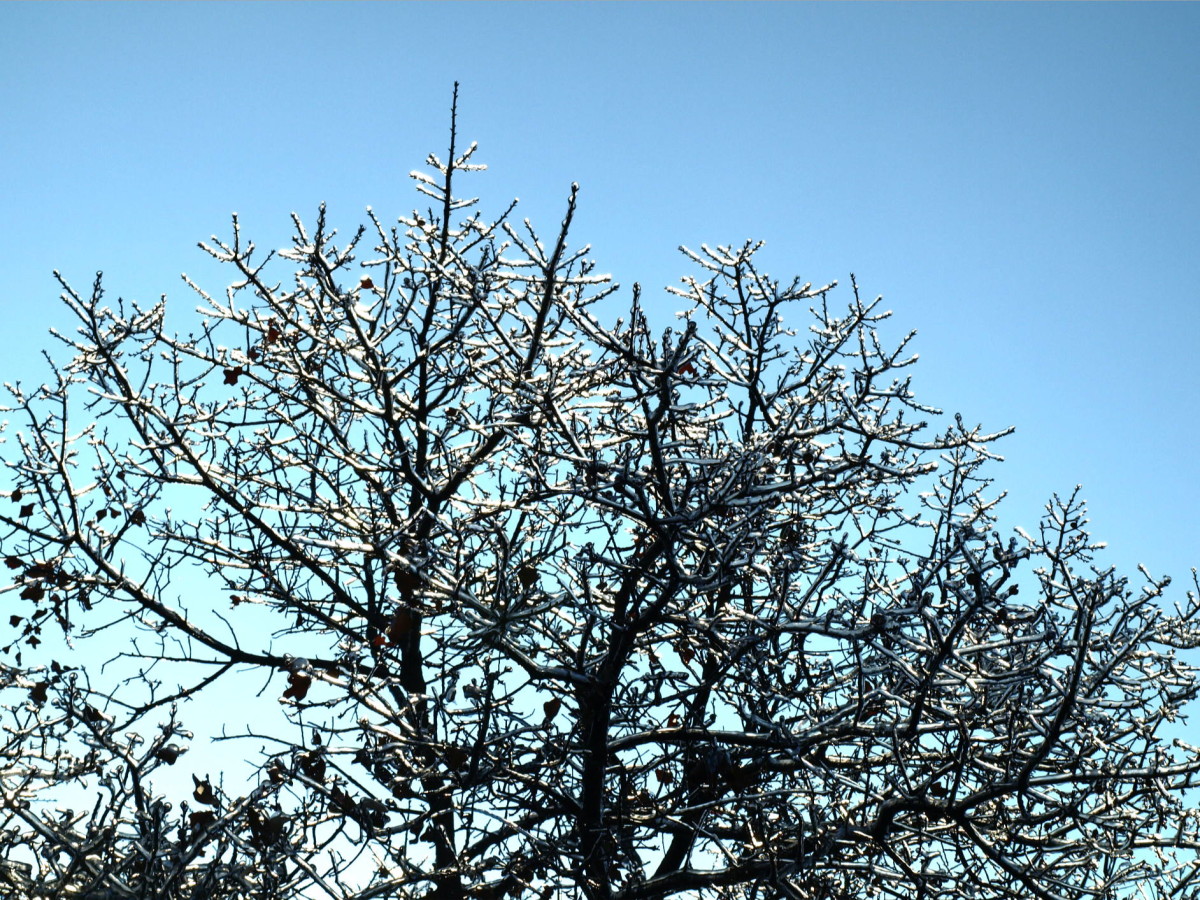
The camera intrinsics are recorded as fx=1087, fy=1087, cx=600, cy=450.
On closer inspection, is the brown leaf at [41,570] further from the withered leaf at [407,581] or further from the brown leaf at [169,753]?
the withered leaf at [407,581]

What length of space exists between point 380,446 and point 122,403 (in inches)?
67.5

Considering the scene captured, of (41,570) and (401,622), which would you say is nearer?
(401,622)

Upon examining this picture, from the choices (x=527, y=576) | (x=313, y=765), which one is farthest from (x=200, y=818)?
(x=527, y=576)

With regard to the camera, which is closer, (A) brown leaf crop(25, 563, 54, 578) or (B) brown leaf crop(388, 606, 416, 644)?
(B) brown leaf crop(388, 606, 416, 644)

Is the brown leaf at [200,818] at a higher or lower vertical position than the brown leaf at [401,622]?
lower

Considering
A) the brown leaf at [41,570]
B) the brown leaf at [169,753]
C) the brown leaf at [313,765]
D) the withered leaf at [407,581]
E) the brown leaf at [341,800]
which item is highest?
the brown leaf at [41,570]

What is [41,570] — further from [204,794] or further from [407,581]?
[407,581]

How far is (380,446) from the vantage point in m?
7.53

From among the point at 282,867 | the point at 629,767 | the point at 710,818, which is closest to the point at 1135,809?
the point at 710,818

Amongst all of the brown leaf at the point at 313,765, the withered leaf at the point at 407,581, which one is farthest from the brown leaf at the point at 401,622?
the brown leaf at the point at 313,765

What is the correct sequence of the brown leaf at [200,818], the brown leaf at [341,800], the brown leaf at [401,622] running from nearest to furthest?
the brown leaf at [401,622] → the brown leaf at [341,800] → the brown leaf at [200,818]

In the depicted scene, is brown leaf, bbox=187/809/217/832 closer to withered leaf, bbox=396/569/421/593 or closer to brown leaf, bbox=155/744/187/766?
brown leaf, bbox=155/744/187/766

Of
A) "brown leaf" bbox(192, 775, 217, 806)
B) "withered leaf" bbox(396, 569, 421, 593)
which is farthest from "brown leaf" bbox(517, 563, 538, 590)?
"brown leaf" bbox(192, 775, 217, 806)

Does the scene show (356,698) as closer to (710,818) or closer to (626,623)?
(626,623)
